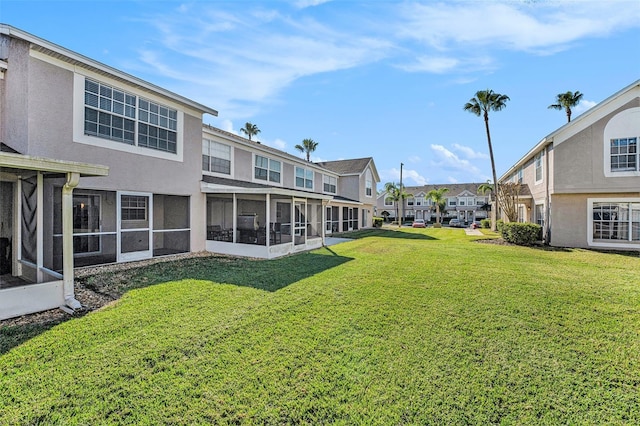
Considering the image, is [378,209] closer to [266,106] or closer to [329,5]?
[266,106]

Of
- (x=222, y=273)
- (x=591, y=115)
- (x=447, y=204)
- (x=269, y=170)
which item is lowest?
(x=222, y=273)

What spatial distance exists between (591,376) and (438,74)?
43.8 ft

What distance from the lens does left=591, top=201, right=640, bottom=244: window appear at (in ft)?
48.0

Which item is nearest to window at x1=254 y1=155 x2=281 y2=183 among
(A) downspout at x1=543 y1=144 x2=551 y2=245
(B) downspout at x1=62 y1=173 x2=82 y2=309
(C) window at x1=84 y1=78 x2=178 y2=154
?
(C) window at x1=84 y1=78 x2=178 y2=154

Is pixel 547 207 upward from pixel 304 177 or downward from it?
downward

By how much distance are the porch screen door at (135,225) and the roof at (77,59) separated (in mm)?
3602

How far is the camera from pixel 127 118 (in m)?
9.42

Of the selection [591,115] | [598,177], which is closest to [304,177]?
[591,115]

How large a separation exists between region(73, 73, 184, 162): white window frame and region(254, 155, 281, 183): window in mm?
5725

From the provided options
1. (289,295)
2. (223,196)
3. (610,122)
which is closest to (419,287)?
(289,295)

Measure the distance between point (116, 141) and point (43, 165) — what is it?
419 cm

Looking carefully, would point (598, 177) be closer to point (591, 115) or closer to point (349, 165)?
point (591, 115)

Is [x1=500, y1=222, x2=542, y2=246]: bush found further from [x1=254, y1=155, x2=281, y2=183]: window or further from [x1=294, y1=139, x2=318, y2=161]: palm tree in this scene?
[x1=294, y1=139, x2=318, y2=161]: palm tree

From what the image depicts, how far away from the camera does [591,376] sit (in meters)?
3.63
